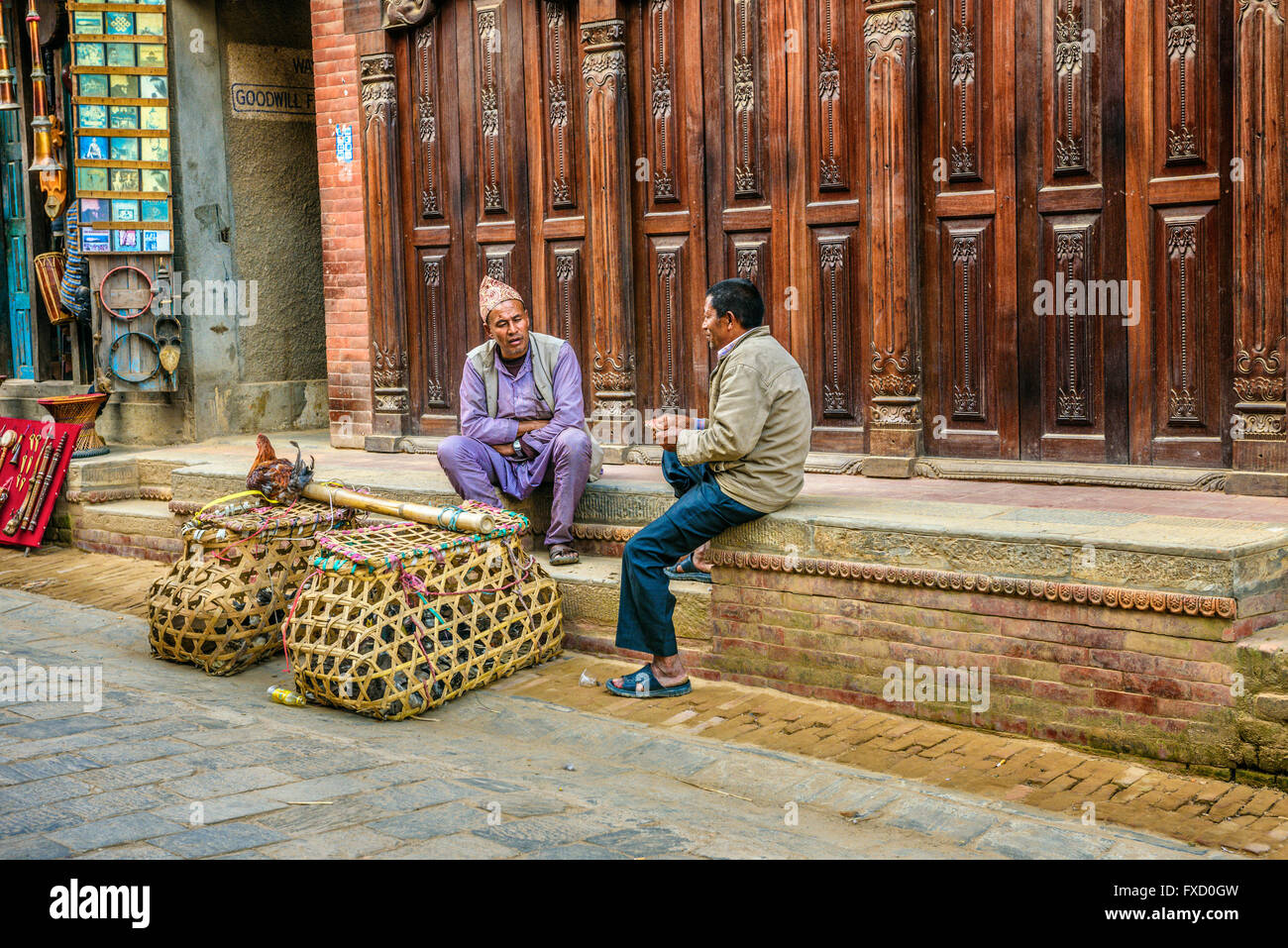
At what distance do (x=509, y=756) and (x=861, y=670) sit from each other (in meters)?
1.53

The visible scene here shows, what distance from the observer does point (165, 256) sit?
1082 centimetres

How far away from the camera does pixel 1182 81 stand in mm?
6289

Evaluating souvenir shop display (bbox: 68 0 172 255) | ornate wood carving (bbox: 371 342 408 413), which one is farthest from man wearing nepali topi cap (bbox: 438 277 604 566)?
souvenir shop display (bbox: 68 0 172 255)

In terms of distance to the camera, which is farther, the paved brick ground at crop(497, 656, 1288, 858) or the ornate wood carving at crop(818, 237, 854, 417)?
the ornate wood carving at crop(818, 237, 854, 417)

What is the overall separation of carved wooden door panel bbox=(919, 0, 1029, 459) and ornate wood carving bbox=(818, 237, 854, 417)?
1.62ft

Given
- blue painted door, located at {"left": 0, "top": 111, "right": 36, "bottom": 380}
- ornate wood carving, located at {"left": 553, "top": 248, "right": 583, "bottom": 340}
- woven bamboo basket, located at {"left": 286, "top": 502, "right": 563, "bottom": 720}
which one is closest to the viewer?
woven bamboo basket, located at {"left": 286, "top": 502, "right": 563, "bottom": 720}

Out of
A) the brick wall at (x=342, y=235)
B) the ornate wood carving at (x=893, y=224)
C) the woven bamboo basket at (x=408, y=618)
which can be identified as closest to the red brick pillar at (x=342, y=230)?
the brick wall at (x=342, y=235)

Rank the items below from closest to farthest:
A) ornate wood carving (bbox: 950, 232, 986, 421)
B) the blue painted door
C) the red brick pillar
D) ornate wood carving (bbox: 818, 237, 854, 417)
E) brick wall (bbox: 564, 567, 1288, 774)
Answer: brick wall (bbox: 564, 567, 1288, 774) < ornate wood carving (bbox: 950, 232, 986, 421) < ornate wood carving (bbox: 818, 237, 854, 417) < the red brick pillar < the blue painted door

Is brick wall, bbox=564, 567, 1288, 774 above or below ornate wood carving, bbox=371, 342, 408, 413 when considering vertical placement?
below

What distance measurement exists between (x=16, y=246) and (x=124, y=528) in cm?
497

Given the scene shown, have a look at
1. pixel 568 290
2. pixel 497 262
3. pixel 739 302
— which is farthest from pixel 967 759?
pixel 497 262

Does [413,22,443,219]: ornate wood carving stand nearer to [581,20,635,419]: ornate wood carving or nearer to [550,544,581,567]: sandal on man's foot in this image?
[581,20,635,419]: ornate wood carving

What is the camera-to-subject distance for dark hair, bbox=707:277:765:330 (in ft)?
18.9

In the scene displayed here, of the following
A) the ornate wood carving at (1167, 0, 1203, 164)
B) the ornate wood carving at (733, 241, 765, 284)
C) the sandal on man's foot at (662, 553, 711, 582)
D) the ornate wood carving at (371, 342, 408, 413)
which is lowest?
the sandal on man's foot at (662, 553, 711, 582)
